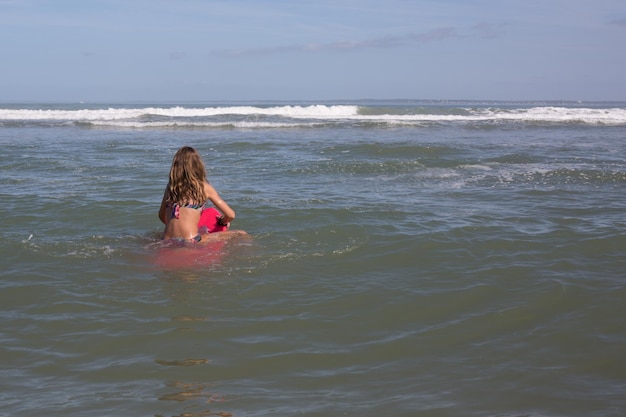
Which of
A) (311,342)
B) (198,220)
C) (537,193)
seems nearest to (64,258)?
(198,220)

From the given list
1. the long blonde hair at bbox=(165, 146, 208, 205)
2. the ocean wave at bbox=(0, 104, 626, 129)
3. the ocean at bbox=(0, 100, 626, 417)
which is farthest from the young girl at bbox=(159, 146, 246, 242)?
the ocean wave at bbox=(0, 104, 626, 129)

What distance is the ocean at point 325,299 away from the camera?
420 cm

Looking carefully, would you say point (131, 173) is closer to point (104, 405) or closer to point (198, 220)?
point (198, 220)

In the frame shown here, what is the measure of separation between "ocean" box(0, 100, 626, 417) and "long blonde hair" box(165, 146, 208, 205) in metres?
0.60

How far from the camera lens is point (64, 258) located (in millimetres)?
7145

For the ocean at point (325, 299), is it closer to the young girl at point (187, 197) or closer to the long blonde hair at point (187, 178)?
the young girl at point (187, 197)

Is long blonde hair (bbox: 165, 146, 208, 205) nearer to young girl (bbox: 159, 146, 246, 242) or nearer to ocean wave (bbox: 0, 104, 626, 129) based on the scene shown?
young girl (bbox: 159, 146, 246, 242)

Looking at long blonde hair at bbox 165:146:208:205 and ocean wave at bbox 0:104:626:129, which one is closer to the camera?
long blonde hair at bbox 165:146:208:205

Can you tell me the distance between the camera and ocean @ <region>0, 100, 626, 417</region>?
4.20m

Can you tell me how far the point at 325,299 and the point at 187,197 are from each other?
2304 millimetres

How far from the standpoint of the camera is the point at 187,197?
7395 millimetres

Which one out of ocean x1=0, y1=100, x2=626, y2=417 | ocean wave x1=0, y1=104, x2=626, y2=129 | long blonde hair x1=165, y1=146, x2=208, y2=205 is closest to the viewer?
ocean x1=0, y1=100, x2=626, y2=417

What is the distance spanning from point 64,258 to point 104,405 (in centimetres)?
349

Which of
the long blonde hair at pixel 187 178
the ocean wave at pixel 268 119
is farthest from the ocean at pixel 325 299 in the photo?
the ocean wave at pixel 268 119
